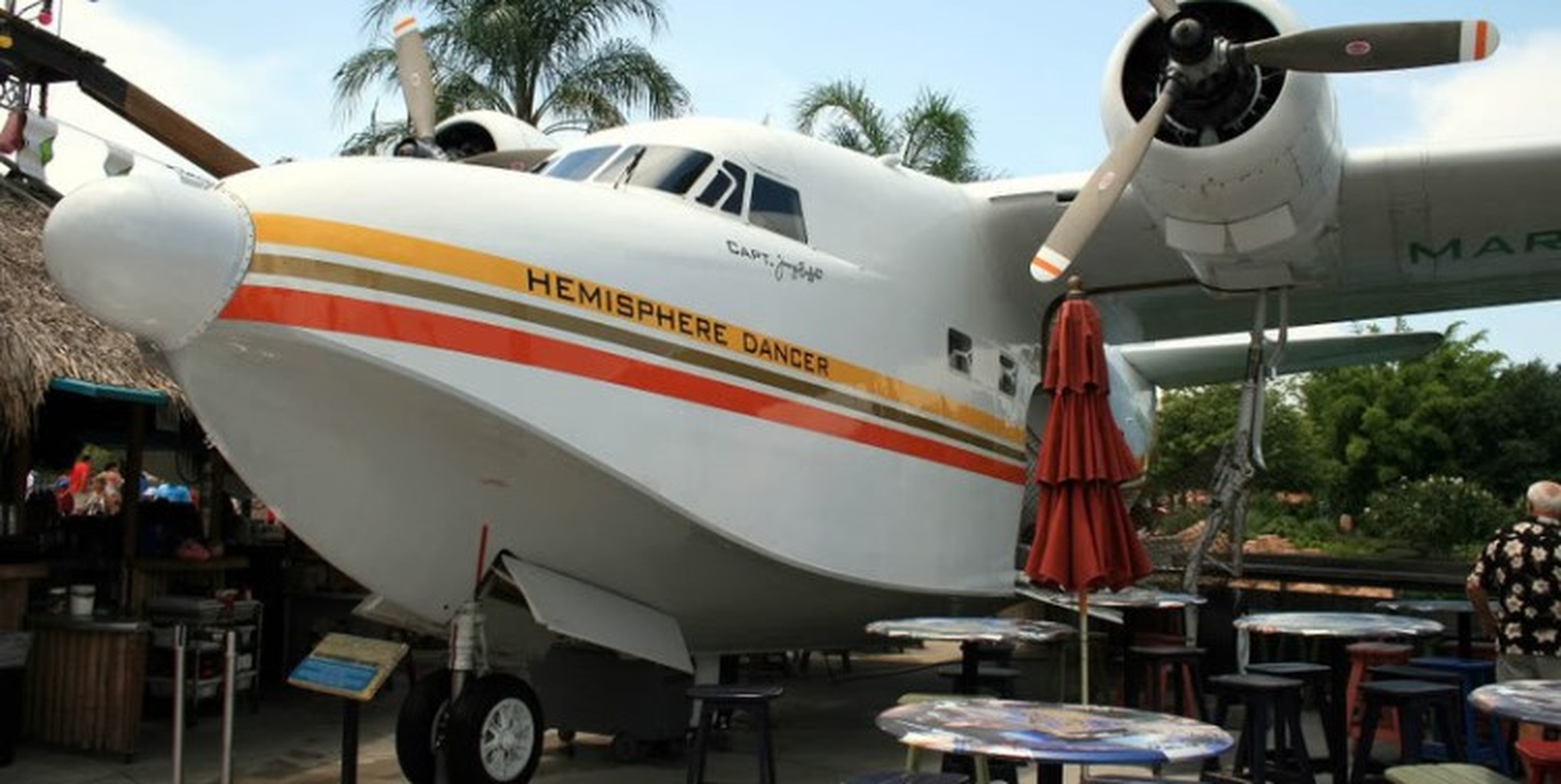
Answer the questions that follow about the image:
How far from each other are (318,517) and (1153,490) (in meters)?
34.8

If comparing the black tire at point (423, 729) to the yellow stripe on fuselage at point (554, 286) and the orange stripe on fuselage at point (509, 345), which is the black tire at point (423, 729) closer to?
the orange stripe on fuselage at point (509, 345)

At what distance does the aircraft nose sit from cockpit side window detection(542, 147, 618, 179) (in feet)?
8.10

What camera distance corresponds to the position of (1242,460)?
8875 mm

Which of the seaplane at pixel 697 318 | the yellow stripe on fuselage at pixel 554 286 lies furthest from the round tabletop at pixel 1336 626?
the yellow stripe on fuselage at pixel 554 286

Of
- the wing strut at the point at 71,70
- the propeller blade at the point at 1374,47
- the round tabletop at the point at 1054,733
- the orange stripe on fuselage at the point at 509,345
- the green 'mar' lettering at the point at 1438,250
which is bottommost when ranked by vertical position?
the round tabletop at the point at 1054,733

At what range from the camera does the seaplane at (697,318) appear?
205 inches

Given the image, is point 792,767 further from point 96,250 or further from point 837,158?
point 96,250

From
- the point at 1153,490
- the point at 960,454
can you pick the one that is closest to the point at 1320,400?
the point at 1153,490

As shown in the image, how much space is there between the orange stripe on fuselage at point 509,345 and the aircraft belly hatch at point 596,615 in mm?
1096

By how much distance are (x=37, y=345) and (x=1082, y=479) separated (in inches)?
248

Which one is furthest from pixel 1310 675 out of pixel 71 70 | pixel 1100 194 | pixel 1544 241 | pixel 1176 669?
pixel 71 70

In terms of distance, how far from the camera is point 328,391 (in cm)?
533

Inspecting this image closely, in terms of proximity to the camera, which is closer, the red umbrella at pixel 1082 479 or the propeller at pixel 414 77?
the red umbrella at pixel 1082 479

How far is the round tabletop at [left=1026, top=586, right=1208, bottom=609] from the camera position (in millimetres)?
8016
